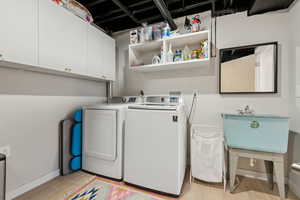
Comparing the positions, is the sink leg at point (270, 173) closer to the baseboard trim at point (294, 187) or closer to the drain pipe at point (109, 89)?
the baseboard trim at point (294, 187)

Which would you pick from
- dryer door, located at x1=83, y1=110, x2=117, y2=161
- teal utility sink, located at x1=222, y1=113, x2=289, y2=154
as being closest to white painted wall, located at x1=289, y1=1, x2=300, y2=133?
teal utility sink, located at x1=222, y1=113, x2=289, y2=154

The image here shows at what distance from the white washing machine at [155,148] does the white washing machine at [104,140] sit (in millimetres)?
126

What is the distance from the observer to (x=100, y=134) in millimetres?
1878

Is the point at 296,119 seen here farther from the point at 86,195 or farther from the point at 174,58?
the point at 86,195

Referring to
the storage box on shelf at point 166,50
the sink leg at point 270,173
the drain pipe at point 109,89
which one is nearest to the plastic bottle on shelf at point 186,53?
the storage box on shelf at point 166,50

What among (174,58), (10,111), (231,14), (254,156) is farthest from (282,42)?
(10,111)

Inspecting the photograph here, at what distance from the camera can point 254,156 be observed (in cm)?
150

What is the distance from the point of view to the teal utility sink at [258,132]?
137cm

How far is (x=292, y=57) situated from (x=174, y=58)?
1478 mm

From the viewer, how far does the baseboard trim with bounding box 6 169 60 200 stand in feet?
4.75

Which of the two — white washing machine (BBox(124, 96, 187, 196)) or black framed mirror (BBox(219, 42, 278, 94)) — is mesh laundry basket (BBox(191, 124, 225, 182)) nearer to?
white washing machine (BBox(124, 96, 187, 196))

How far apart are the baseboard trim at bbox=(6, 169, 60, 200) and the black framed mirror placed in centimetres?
273

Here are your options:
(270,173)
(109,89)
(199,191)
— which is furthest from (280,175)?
(109,89)

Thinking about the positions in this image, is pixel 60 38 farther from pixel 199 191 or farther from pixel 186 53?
pixel 199 191
